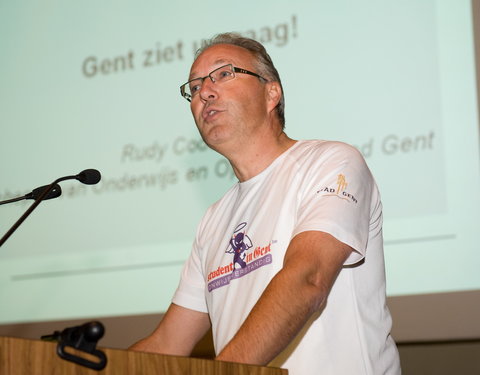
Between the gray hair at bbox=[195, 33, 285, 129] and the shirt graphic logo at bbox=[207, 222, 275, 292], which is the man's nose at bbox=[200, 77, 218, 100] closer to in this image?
the gray hair at bbox=[195, 33, 285, 129]

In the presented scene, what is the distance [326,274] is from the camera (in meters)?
1.80

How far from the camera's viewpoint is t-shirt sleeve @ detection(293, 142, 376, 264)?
1.87 meters

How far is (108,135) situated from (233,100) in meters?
1.62

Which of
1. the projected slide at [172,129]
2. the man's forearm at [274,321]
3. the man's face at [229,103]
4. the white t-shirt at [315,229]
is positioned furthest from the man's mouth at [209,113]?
the projected slide at [172,129]

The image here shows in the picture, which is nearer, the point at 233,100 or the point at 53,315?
the point at 233,100

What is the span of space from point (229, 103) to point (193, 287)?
61cm

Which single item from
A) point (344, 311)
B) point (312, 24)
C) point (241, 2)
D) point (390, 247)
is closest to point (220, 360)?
point (344, 311)


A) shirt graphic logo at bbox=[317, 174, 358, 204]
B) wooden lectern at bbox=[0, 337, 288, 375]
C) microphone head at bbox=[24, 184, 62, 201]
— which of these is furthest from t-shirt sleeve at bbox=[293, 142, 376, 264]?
microphone head at bbox=[24, 184, 62, 201]

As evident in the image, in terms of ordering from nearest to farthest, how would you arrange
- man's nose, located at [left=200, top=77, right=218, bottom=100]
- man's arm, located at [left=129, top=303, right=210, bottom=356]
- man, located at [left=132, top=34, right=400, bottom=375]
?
man, located at [left=132, top=34, right=400, bottom=375], man's arm, located at [left=129, top=303, right=210, bottom=356], man's nose, located at [left=200, top=77, right=218, bottom=100]

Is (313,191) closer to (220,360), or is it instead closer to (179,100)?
(220,360)

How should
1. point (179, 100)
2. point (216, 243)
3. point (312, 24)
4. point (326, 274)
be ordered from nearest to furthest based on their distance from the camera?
point (326, 274)
point (216, 243)
point (312, 24)
point (179, 100)

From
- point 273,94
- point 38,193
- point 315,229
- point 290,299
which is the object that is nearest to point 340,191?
point 315,229

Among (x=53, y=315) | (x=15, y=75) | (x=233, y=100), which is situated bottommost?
(x=53, y=315)

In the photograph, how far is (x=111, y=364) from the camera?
4.57 ft
